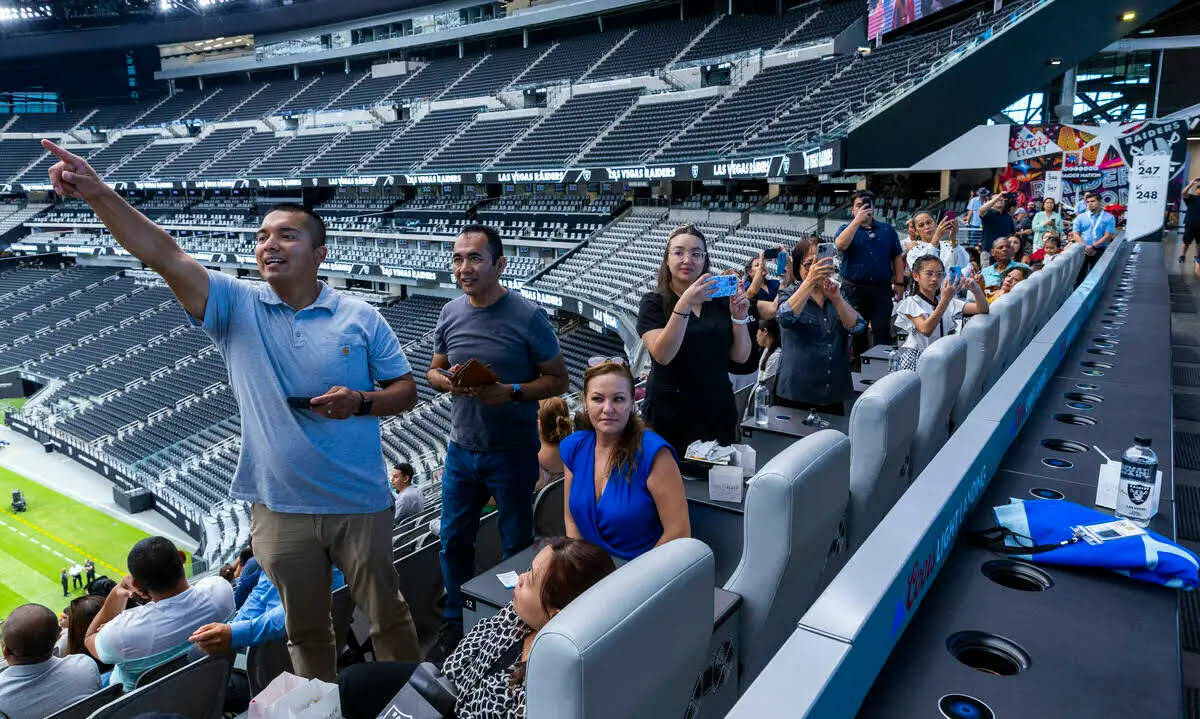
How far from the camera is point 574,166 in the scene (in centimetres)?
2455

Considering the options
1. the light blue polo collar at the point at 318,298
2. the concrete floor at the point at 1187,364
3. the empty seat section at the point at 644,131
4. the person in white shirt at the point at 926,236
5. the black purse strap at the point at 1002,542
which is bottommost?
the concrete floor at the point at 1187,364

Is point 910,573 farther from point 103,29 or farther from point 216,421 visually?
point 103,29

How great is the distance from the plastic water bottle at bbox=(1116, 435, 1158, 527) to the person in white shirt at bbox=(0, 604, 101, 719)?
13.7ft

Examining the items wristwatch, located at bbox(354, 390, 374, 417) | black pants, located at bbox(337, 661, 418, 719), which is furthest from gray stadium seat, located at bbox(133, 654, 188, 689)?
wristwatch, located at bbox(354, 390, 374, 417)

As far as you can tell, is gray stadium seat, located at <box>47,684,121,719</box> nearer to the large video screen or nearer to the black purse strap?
the black purse strap

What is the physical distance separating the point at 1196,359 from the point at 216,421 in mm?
22023

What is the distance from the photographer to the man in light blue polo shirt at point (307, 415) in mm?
2430

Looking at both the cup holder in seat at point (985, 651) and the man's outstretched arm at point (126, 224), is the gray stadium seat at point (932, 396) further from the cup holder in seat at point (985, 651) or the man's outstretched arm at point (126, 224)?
the man's outstretched arm at point (126, 224)

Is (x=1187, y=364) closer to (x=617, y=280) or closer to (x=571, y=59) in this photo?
(x=617, y=280)

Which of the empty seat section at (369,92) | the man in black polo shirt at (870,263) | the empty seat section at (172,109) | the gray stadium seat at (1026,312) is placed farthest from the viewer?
the empty seat section at (172,109)

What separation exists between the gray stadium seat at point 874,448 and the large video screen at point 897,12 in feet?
62.7

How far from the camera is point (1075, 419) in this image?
3.17 metres

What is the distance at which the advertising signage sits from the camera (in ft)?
49.7

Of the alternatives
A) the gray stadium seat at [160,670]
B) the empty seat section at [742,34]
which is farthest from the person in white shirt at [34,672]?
the empty seat section at [742,34]
